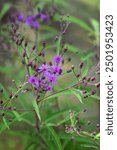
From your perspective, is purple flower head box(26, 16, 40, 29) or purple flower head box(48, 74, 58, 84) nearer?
purple flower head box(48, 74, 58, 84)

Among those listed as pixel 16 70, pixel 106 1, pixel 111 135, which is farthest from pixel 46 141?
pixel 16 70

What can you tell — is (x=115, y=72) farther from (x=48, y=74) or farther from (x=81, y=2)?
(x=81, y=2)

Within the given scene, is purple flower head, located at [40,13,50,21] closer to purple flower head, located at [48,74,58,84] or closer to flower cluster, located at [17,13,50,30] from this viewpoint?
flower cluster, located at [17,13,50,30]

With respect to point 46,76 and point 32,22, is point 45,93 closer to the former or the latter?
point 46,76

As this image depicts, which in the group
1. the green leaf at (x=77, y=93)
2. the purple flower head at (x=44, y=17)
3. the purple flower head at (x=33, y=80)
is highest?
the purple flower head at (x=44, y=17)

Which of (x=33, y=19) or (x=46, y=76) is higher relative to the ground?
(x=33, y=19)

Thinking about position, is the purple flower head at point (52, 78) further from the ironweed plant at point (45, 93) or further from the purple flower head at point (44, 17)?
the purple flower head at point (44, 17)

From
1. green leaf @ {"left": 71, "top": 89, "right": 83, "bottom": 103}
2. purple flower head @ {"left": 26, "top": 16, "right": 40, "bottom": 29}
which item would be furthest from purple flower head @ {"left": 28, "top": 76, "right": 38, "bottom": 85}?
purple flower head @ {"left": 26, "top": 16, "right": 40, "bottom": 29}

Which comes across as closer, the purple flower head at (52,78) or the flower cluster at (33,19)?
the purple flower head at (52,78)

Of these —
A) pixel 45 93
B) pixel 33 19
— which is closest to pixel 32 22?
pixel 33 19

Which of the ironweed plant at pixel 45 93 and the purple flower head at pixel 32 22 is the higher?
the purple flower head at pixel 32 22

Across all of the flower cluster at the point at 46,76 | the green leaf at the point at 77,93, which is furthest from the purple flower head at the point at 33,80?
the green leaf at the point at 77,93
